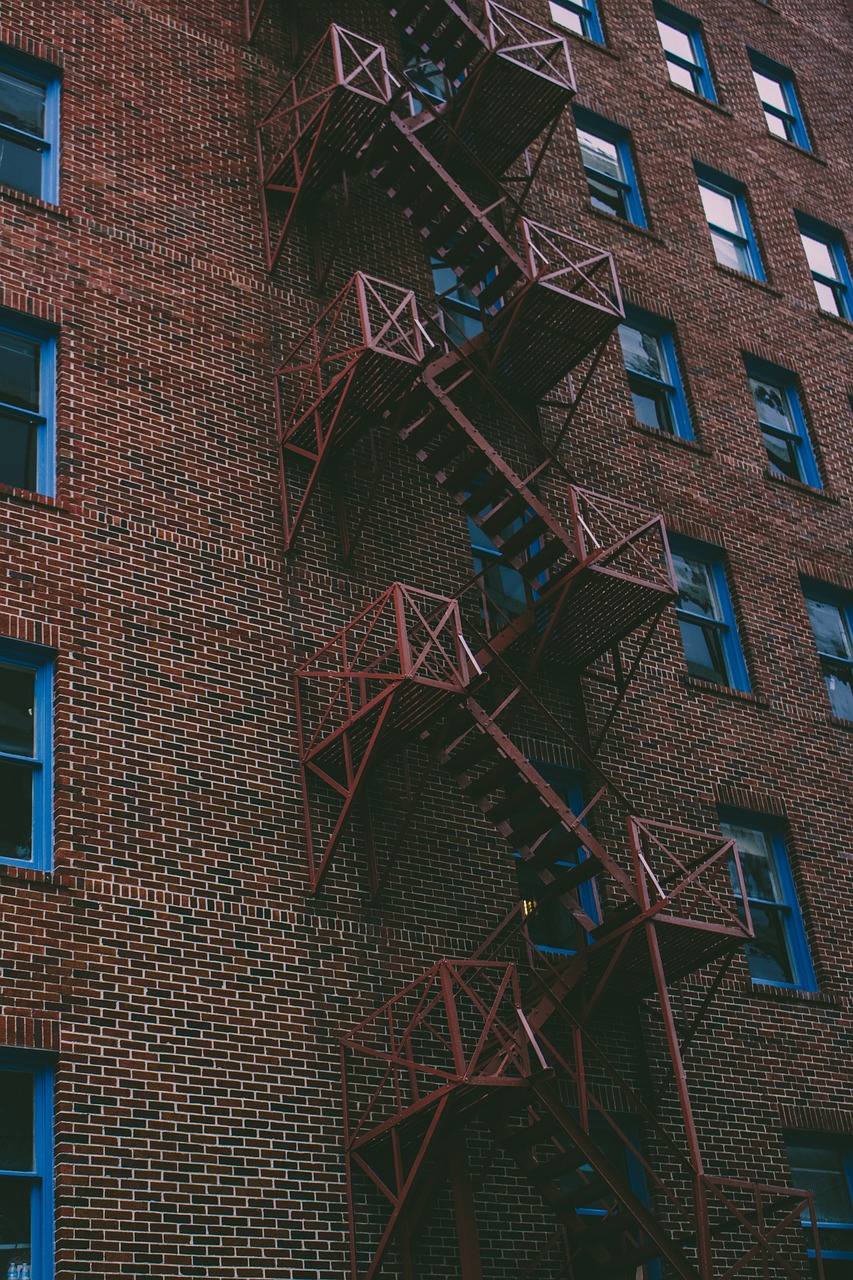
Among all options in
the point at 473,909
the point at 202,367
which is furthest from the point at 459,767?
the point at 202,367

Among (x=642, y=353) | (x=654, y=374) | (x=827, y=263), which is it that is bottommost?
(x=654, y=374)

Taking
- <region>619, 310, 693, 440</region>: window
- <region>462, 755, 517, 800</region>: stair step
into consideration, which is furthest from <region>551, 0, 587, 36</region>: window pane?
<region>462, 755, 517, 800</region>: stair step

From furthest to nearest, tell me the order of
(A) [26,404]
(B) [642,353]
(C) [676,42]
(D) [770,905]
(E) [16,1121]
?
(C) [676,42], (B) [642,353], (D) [770,905], (A) [26,404], (E) [16,1121]

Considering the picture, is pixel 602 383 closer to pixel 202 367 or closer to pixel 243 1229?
pixel 202 367

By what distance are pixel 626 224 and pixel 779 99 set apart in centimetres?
797

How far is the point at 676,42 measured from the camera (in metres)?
27.7

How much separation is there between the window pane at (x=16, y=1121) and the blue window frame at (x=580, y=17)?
1989 centimetres

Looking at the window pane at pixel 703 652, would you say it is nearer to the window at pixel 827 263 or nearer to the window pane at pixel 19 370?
the window at pixel 827 263

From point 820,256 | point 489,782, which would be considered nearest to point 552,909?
point 489,782

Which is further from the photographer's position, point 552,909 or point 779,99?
point 779,99

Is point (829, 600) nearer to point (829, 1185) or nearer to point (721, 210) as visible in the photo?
point (721, 210)

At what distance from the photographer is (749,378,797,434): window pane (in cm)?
2395

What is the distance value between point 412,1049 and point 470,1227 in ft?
6.06

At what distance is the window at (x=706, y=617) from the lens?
20.6 metres
